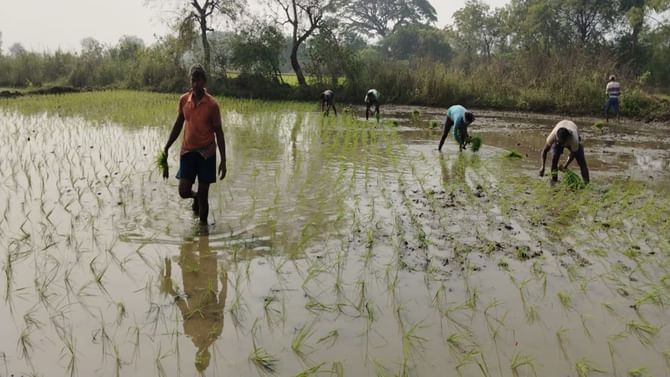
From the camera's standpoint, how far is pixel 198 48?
23469 mm

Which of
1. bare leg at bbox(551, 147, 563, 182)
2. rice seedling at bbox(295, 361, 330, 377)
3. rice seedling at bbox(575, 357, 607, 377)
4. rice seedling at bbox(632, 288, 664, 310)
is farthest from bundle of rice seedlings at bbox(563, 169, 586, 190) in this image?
rice seedling at bbox(295, 361, 330, 377)

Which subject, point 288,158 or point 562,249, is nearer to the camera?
point 562,249

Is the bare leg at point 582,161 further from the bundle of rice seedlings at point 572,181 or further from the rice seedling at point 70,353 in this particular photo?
the rice seedling at point 70,353

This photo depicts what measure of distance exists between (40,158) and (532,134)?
33.8ft

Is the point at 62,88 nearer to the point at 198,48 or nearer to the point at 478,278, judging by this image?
the point at 198,48

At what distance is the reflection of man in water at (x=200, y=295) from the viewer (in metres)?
2.73

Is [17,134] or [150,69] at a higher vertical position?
[150,69]

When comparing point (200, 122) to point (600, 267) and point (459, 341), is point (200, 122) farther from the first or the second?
point (600, 267)

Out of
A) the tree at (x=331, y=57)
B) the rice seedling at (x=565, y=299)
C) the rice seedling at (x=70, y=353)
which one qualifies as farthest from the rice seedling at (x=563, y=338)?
the tree at (x=331, y=57)

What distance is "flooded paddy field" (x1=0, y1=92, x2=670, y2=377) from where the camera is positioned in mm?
2598

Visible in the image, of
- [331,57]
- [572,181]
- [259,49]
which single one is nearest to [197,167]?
[572,181]

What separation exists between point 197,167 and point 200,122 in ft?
1.42

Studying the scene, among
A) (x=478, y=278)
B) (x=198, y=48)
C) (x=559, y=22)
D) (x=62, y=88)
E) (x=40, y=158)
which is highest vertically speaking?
(x=559, y=22)

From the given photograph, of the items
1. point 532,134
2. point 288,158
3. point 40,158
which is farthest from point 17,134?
point 532,134
